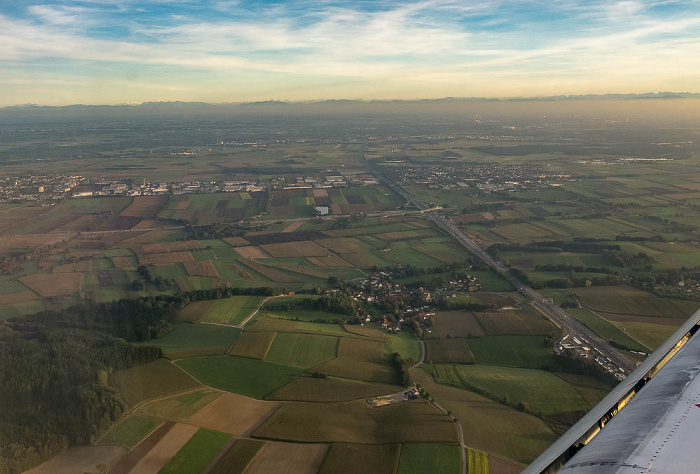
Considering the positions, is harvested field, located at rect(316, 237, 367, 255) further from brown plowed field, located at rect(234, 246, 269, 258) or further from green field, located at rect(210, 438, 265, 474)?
green field, located at rect(210, 438, 265, 474)

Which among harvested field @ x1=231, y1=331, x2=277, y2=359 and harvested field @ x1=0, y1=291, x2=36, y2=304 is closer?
harvested field @ x1=231, y1=331, x2=277, y2=359

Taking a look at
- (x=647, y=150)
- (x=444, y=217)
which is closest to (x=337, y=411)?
(x=444, y=217)

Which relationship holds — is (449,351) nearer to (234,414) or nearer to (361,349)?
(361,349)

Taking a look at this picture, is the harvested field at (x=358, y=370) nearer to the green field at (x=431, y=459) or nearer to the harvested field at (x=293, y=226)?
the green field at (x=431, y=459)

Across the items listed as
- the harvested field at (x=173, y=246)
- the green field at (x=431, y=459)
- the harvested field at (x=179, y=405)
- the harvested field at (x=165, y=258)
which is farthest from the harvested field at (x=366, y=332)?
the harvested field at (x=173, y=246)

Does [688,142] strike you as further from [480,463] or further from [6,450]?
[6,450]

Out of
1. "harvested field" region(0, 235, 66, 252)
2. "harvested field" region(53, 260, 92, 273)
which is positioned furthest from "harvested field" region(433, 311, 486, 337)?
"harvested field" region(0, 235, 66, 252)
